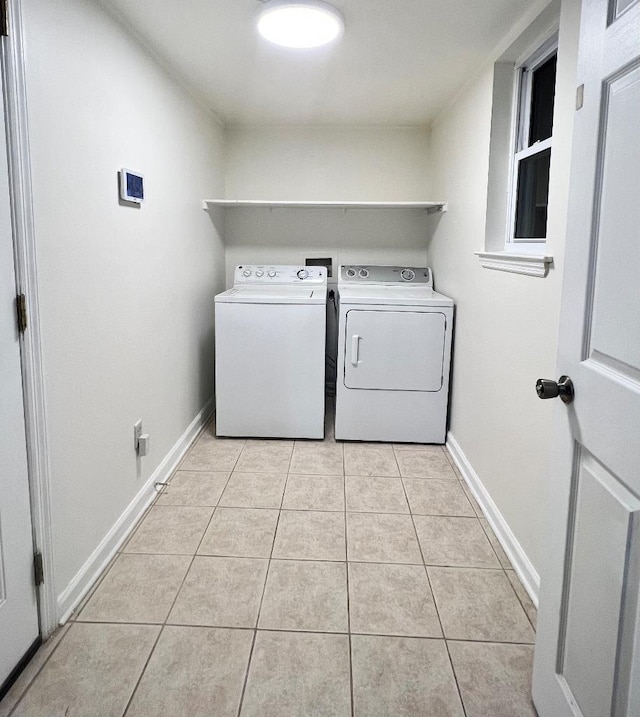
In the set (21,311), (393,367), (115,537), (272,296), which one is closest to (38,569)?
(115,537)

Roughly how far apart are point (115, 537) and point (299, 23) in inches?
82.2

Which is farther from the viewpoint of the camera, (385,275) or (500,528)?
(385,275)

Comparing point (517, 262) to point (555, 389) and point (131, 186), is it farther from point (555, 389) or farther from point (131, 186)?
point (131, 186)

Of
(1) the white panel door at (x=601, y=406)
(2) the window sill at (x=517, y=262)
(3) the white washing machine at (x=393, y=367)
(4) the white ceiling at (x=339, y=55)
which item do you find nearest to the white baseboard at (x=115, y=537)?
(3) the white washing machine at (x=393, y=367)

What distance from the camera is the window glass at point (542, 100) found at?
2.19m

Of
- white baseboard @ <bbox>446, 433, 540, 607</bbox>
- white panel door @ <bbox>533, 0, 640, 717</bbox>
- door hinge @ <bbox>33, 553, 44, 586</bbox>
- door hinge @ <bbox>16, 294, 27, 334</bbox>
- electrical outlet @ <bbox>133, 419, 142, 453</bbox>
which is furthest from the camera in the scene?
electrical outlet @ <bbox>133, 419, 142, 453</bbox>

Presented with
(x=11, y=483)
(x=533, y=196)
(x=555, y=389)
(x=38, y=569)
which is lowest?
(x=38, y=569)

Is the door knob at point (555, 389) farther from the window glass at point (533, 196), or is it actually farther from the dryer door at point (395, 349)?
the dryer door at point (395, 349)

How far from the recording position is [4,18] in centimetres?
136

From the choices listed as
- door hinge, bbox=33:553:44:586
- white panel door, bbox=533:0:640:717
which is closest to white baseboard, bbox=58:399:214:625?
door hinge, bbox=33:553:44:586

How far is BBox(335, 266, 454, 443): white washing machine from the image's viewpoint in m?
3.21

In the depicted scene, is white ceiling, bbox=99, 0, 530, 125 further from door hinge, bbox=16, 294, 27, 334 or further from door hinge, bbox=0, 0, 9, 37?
door hinge, bbox=16, 294, 27, 334

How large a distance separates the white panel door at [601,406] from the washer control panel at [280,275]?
2770 millimetres

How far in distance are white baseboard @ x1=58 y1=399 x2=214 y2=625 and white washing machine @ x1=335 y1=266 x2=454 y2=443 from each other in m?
1.00
